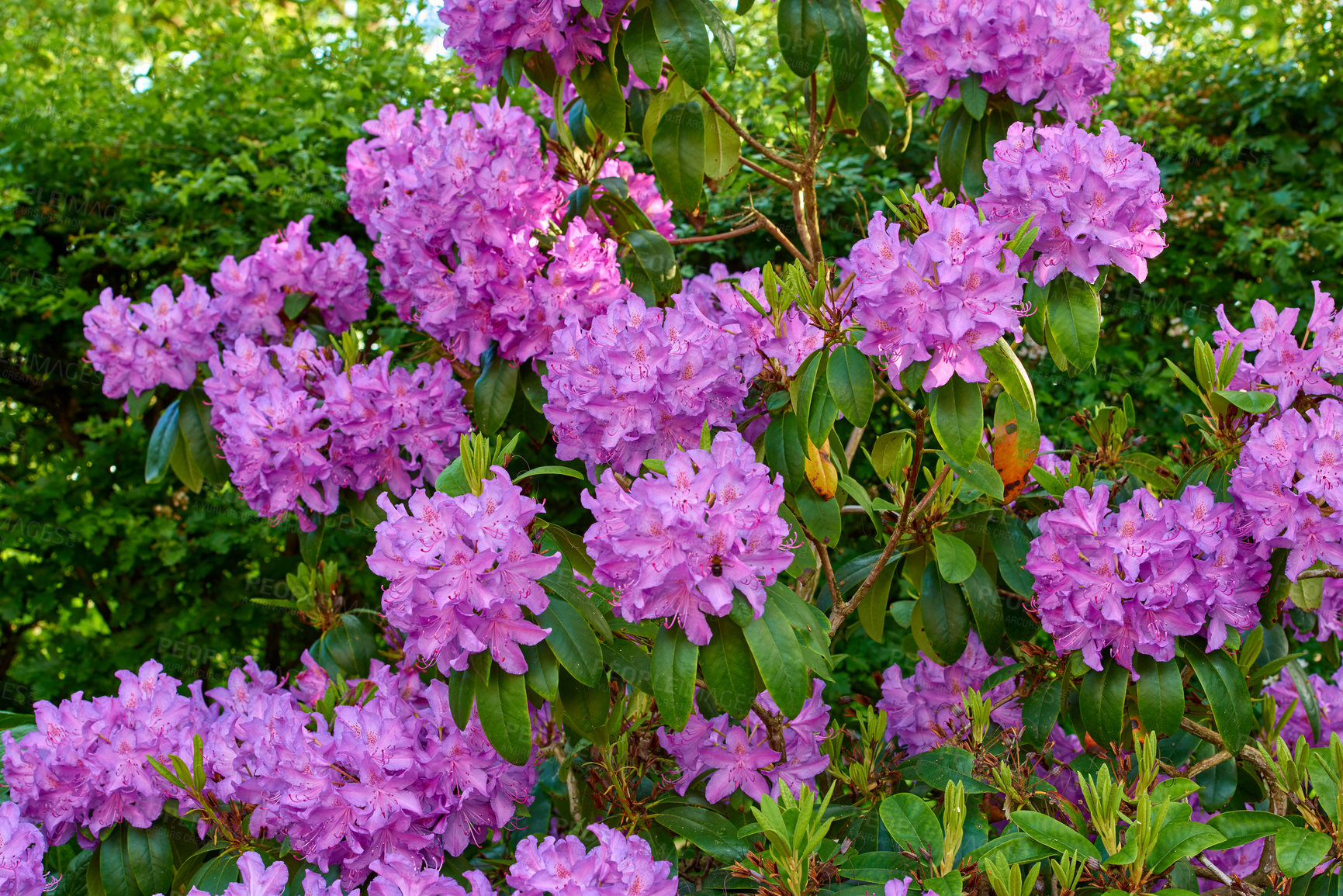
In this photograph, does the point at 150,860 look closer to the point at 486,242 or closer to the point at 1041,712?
the point at 486,242

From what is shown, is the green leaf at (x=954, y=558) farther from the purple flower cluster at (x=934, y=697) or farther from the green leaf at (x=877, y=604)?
the purple flower cluster at (x=934, y=697)

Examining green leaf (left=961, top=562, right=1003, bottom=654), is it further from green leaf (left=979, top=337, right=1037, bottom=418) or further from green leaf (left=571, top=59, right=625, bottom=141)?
green leaf (left=571, top=59, right=625, bottom=141)

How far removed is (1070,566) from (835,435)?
1.34ft

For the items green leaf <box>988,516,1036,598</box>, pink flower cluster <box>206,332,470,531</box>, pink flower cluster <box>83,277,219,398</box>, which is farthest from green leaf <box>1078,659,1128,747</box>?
pink flower cluster <box>83,277,219,398</box>

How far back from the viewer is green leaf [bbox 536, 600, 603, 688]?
4.01 feet

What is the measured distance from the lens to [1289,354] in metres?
1.45

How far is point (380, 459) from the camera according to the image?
6.06 feet

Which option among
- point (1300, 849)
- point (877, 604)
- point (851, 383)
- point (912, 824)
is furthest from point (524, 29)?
point (1300, 849)

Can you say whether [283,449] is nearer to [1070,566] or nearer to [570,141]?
[570,141]

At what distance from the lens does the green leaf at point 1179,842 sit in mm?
1073

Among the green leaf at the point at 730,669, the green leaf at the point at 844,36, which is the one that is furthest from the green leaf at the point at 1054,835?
the green leaf at the point at 844,36

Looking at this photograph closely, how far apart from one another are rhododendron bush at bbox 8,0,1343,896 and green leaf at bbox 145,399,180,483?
2 cm

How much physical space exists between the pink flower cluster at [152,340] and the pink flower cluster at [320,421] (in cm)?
19

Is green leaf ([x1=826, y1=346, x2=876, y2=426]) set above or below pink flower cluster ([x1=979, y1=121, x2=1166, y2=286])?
below
